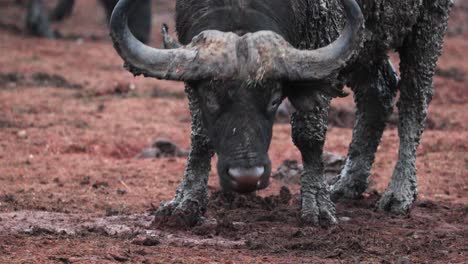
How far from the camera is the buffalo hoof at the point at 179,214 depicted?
22.9 ft

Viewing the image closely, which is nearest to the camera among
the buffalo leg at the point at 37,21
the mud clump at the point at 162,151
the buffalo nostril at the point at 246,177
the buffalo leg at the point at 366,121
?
the buffalo nostril at the point at 246,177

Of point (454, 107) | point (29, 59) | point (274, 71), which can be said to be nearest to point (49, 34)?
point (29, 59)

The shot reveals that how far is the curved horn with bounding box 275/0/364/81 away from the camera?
5973 millimetres

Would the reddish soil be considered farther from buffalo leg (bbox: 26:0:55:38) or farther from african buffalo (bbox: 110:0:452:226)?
buffalo leg (bbox: 26:0:55:38)

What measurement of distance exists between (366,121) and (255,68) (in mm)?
2977

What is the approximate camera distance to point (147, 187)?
9023mm

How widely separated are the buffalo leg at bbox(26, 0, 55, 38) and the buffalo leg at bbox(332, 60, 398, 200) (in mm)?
13302

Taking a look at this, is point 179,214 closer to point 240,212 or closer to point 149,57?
point 240,212

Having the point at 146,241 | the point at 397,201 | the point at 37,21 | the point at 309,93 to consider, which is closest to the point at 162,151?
the point at 397,201

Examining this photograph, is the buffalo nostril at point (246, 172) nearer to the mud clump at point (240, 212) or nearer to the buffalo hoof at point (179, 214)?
the mud clump at point (240, 212)

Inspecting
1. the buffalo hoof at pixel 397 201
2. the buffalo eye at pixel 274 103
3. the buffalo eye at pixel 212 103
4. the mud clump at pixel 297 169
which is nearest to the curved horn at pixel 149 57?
the buffalo eye at pixel 212 103

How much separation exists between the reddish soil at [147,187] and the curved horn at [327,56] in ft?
3.65

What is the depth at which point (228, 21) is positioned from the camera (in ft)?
20.0

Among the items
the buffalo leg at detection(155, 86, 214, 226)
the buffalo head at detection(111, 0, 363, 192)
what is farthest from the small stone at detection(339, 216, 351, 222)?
the buffalo head at detection(111, 0, 363, 192)
